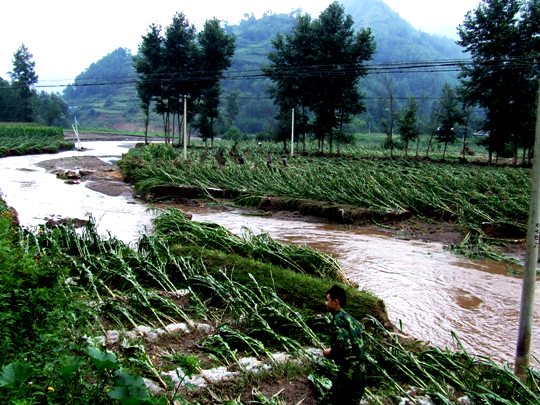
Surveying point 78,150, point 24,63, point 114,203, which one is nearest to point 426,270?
point 114,203

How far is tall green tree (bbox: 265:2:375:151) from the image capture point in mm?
29513

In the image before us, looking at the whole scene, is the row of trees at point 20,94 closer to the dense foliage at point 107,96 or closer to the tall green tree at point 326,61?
the dense foliage at point 107,96

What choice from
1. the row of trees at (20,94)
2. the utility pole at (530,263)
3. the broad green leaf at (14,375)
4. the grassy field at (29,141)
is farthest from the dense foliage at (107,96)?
the broad green leaf at (14,375)

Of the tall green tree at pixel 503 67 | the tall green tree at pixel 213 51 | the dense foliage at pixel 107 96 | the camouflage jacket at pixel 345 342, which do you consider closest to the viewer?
the camouflage jacket at pixel 345 342

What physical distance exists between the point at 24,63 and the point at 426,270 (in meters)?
56.5

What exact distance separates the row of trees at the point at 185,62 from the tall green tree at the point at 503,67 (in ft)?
52.9

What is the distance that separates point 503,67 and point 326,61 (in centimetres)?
1047

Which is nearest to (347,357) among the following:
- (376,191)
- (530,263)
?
(530,263)

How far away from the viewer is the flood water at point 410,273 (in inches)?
268

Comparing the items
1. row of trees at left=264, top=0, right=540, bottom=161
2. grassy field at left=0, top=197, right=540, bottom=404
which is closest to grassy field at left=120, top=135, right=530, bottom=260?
row of trees at left=264, top=0, right=540, bottom=161

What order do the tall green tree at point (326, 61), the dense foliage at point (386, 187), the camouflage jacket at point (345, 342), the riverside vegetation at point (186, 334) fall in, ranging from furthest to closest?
the tall green tree at point (326, 61) → the dense foliage at point (386, 187) → the camouflage jacket at point (345, 342) → the riverside vegetation at point (186, 334)

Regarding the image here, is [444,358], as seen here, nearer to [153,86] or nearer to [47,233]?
[47,233]

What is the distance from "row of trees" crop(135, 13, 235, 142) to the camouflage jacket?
1250 inches

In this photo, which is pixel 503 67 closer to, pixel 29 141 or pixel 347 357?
pixel 347 357
